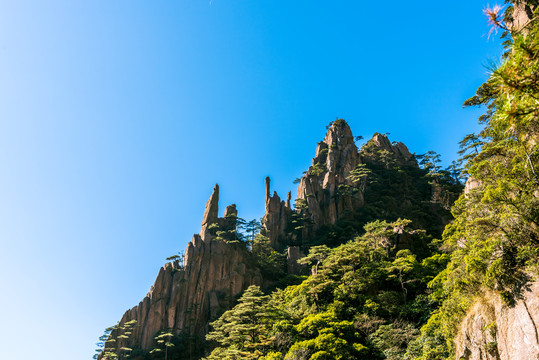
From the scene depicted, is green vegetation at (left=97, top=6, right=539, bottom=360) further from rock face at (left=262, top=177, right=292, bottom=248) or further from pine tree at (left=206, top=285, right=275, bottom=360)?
rock face at (left=262, top=177, right=292, bottom=248)

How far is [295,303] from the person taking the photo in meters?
29.8

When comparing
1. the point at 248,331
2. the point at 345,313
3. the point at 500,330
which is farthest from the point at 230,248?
the point at 500,330

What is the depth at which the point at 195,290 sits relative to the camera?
1689 inches

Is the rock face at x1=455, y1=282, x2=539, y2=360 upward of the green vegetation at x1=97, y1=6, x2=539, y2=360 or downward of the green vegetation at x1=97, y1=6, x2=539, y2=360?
downward

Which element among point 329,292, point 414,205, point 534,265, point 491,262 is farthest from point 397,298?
point 414,205

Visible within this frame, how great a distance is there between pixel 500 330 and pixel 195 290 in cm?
3774

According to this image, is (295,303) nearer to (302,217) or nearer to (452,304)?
(452,304)

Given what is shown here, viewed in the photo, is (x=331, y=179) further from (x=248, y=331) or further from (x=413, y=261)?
(x=248, y=331)

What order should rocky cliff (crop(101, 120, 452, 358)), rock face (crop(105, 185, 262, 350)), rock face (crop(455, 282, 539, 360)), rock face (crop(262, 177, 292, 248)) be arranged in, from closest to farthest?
rock face (crop(455, 282, 539, 360)) → rock face (crop(105, 185, 262, 350)) → rocky cliff (crop(101, 120, 452, 358)) → rock face (crop(262, 177, 292, 248))

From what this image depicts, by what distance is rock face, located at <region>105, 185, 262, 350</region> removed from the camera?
132 ft

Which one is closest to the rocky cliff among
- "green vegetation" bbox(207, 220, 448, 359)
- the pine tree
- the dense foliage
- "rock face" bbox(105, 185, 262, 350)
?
"rock face" bbox(105, 185, 262, 350)

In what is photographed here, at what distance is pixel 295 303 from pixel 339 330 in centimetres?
780

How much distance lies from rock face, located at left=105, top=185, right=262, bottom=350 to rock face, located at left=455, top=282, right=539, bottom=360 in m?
32.1

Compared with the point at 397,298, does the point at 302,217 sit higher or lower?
higher
